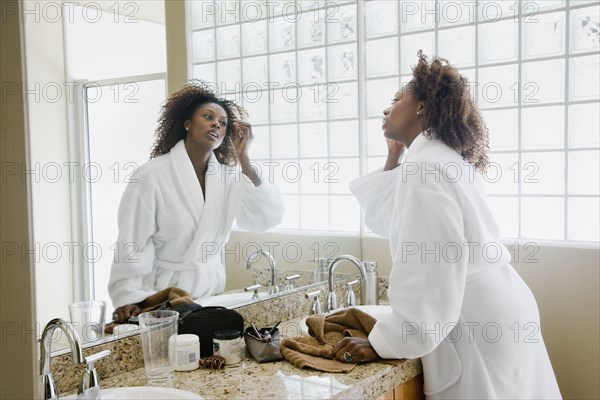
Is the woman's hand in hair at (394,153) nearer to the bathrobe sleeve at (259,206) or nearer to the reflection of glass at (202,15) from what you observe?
the bathrobe sleeve at (259,206)

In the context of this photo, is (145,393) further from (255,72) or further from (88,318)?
(255,72)

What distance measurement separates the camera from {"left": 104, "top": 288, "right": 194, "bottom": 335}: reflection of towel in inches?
65.1

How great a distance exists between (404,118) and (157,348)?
1098mm

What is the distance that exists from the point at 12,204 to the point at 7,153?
0.15ft

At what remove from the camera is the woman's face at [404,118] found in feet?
6.53

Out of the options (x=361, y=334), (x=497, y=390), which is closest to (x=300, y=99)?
(x=361, y=334)

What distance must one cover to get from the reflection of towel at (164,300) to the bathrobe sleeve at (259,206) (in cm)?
34

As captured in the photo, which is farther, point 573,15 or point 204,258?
point 573,15

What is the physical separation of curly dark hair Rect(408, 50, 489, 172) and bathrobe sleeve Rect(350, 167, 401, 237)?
1.75ft

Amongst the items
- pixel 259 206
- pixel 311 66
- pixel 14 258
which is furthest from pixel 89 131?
pixel 311 66

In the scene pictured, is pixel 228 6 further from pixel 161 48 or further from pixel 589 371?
pixel 589 371

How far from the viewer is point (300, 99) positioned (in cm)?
250

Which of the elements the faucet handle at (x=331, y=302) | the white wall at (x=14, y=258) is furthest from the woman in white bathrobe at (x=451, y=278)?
the white wall at (x=14, y=258)

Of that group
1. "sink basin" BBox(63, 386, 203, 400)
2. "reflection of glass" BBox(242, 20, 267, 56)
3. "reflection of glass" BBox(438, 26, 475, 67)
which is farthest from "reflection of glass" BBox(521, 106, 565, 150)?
"sink basin" BBox(63, 386, 203, 400)
